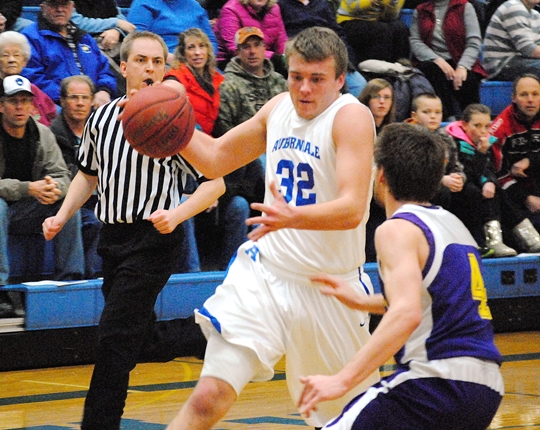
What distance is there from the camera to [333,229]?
12.0 feet

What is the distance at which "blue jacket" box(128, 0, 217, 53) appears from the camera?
349 inches

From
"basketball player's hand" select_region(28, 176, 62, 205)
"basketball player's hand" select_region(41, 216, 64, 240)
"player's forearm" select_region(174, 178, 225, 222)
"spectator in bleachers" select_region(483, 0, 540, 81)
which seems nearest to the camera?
"player's forearm" select_region(174, 178, 225, 222)

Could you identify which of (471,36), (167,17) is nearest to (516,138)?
(471,36)

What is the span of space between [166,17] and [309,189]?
5.24 metres

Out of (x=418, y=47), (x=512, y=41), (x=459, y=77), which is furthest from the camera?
(x=512, y=41)

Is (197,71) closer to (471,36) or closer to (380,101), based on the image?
(380,101)

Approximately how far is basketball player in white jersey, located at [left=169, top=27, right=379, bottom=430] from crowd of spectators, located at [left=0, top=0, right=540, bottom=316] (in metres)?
3.22

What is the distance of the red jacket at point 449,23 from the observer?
1035cm

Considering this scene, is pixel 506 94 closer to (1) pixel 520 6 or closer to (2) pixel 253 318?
(1) pixel 520 6

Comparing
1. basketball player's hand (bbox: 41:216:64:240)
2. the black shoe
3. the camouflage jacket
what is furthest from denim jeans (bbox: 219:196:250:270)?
basketball player's hand (bbox: 41:216:64:240)

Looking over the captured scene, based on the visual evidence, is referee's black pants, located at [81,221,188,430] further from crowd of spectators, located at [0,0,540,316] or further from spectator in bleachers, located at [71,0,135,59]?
spectator in bleachers, located at [71,0,135,59]

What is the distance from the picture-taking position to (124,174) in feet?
15.5

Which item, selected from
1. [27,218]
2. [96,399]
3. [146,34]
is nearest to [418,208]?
[96,399]

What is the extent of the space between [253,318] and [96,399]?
972 mm
